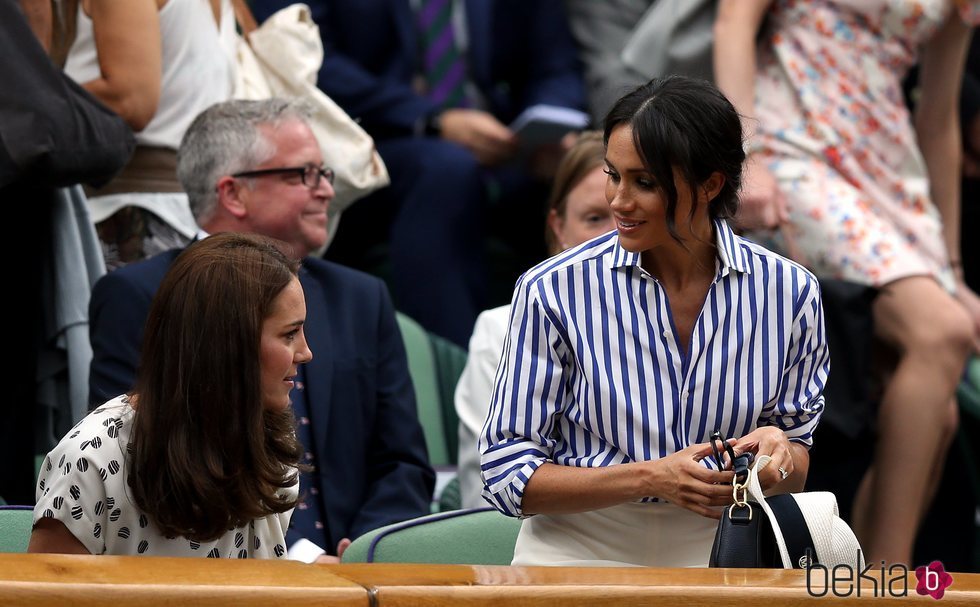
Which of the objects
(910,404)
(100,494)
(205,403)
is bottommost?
(910,404)

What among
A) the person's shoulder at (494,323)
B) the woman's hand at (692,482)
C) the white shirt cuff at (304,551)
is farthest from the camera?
the person's shoulder at (494,323)

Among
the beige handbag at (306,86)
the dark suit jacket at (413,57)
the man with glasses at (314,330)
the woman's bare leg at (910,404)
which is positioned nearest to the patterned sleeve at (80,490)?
the man with glasses at (314,330)

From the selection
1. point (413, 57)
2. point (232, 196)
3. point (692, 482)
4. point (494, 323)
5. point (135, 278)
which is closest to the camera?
point (692, 482)

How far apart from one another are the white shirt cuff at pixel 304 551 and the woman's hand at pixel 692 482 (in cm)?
82

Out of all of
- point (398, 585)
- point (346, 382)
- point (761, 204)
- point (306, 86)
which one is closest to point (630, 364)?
point (398, 585)

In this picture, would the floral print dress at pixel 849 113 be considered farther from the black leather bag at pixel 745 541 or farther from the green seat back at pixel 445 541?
the black leather bag at pixel 745 541

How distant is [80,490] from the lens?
197cm

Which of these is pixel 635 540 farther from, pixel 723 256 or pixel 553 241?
pixel 553 241

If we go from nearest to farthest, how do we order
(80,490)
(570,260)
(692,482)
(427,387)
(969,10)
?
1. (80,490)
2. (692,482)
3. (570,260)
4. (427,387)
5. (969,10)

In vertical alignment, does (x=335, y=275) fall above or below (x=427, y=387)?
above

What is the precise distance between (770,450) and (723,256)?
330mm

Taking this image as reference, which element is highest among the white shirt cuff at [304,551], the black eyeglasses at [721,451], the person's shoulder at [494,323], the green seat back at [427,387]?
the black eyeglasses at [721,451]

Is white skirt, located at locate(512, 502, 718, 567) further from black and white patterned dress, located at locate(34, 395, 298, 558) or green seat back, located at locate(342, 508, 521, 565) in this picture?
black and white patterned dress, located at locate(34, 395, 298, 558)

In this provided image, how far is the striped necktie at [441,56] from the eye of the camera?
14.5 feet
